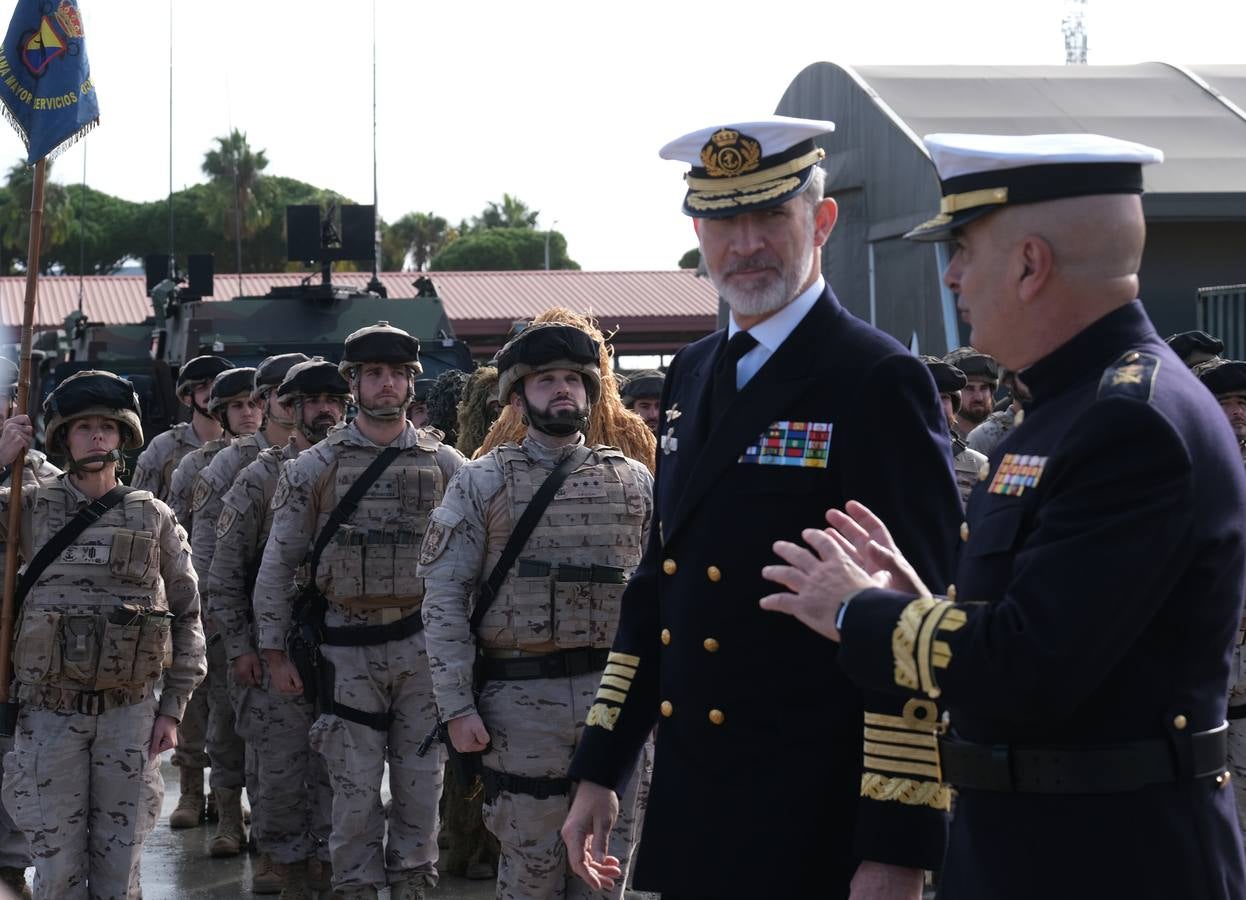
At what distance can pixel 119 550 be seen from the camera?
6258mm

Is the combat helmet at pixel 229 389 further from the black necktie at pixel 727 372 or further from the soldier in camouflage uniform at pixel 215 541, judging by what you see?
the black necktie at pixel 727 372

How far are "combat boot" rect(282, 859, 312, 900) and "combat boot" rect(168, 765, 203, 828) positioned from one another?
1775mm

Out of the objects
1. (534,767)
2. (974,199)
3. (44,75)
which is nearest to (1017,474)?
(974,199)

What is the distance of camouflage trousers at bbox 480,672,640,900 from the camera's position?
5422 mm

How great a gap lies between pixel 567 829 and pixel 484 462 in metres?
2.42

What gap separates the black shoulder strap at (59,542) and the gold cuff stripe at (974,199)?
436cm

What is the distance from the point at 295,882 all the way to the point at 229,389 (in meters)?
3.35

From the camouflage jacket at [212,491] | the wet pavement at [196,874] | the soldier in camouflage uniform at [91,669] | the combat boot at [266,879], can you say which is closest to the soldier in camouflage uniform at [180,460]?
the wet pavement at [196,874]

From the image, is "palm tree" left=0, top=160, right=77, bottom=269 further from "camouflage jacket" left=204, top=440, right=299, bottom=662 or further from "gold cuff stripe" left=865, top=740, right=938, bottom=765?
"gold cuff stripe" left=865, top=740, right=938, bottom=765

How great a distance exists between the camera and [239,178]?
69750 mm

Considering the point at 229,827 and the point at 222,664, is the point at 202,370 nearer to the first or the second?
the point at 222,664

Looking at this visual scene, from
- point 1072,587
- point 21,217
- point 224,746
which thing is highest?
point 21,217

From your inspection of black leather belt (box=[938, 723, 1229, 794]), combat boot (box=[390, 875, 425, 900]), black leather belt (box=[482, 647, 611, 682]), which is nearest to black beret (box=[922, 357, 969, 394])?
black leather belt (box=[482, 647, 611, 682])

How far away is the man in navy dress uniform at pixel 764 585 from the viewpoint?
3.13m
